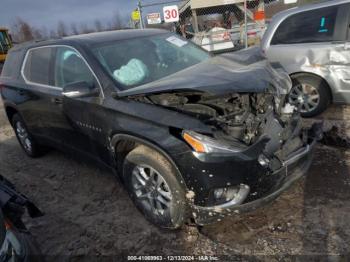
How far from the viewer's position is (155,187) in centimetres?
289

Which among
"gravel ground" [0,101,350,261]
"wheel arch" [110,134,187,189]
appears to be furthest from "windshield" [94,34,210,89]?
"gravel ground" [0,101,350,261]

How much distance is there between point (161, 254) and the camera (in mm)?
2748

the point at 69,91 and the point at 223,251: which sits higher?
the point at 69,91

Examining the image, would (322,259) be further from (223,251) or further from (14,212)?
(14,212)

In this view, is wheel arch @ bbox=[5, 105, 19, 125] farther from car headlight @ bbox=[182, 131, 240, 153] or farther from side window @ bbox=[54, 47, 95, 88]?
car headlight @ bbox=[182, 131, 240, 153]

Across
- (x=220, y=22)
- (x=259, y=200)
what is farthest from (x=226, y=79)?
(x=220, y=22)

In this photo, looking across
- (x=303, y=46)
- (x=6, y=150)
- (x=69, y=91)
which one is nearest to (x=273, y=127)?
(x=69, y=91)

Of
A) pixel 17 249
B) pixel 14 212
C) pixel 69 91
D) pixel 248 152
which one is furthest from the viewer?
pixel 69 91

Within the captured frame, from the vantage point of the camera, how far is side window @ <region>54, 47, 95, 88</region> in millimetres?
3355

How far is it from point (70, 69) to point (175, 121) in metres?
1.73

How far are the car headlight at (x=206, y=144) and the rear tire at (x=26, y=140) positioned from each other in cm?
330

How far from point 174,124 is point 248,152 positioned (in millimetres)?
621

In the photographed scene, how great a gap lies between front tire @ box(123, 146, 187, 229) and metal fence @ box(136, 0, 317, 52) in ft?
23.3

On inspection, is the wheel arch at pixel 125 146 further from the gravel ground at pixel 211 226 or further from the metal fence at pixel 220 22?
the metal fence at pixel 220 22
